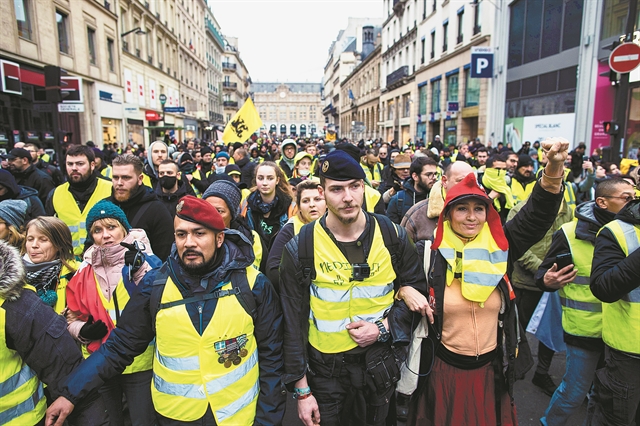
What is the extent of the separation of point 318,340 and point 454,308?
848 millimetres

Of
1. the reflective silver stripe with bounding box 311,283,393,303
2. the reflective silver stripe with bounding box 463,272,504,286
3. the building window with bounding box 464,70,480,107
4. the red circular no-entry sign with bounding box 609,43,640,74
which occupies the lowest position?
the reflective silver stripe with bounding box 311,283,393,303

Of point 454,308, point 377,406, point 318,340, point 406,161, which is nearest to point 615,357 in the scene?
point 454,308

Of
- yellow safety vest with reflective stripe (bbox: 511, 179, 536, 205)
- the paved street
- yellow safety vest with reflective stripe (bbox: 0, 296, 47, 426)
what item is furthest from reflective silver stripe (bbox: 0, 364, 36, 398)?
yellow safety vest with reflective stripe (bbox: 511, 179, 536, 205)

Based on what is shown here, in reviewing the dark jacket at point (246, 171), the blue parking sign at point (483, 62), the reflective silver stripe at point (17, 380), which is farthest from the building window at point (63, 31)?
the reflective silver stripe at point (17, 380)

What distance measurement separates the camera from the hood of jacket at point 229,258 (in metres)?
2.24

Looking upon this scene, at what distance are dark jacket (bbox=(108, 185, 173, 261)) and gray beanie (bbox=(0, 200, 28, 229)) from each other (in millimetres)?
696

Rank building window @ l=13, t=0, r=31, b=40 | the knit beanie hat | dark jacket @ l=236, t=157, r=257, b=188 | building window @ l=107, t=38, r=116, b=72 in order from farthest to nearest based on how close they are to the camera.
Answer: building window @ l=107, t=38, r=116, b=72 → building window @ l=13, t=0, r=31, b=40 → dark jacket @ l=236, t=157, r=257, b=188 → the knit beanie hat

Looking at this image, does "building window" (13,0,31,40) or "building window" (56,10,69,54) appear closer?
"building window" (13,0,31,40)

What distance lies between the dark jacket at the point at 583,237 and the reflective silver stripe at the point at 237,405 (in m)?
2.21

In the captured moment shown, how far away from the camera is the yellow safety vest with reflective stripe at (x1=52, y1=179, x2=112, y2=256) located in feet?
13.8

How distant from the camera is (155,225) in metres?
3.83

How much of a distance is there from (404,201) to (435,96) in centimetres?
2661

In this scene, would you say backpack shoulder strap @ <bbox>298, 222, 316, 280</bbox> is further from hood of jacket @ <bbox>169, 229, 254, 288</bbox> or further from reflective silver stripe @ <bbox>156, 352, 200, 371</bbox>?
reflective silver stripe @ <bbox>156, 352, 200, 371</bbox>

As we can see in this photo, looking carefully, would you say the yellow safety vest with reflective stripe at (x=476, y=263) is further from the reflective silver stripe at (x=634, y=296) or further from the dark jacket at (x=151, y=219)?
the dark jacket at (x=151, y=219)
